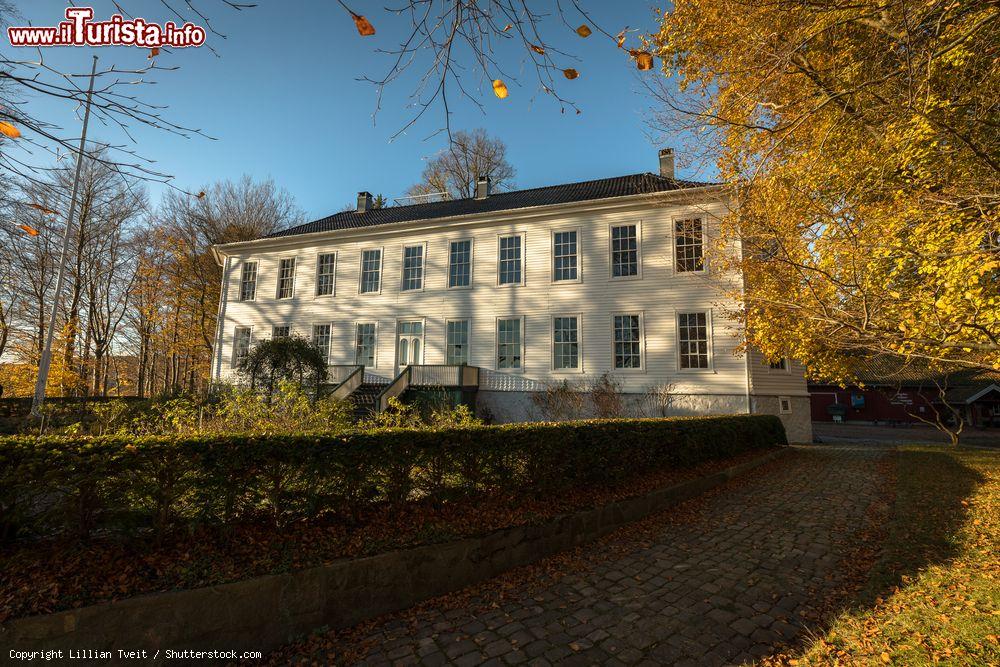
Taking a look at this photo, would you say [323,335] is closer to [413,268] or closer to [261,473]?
[413,268]

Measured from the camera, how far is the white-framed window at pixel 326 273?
2230cm

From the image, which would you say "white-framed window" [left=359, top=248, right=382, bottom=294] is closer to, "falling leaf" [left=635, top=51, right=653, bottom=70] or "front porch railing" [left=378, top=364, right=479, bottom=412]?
"front porch railing" [left=378, top=364, right=479, bottom=412]

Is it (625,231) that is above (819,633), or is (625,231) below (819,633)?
above

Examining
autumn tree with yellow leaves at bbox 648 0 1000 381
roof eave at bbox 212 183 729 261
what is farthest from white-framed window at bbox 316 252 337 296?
autumn tree with yellow leaves at bbox 648 0 1000 381

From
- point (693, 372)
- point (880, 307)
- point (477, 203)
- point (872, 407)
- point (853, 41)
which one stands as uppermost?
point (477, 203)

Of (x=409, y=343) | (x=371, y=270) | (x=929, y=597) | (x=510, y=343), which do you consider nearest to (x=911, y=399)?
(x=510, y=343)

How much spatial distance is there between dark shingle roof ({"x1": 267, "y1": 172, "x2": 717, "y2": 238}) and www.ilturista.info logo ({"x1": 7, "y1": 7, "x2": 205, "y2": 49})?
16382 mm

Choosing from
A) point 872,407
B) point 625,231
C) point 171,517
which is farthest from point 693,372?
point 872,407

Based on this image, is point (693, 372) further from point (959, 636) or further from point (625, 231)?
point (959, 636)

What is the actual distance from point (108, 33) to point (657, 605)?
7.14 m

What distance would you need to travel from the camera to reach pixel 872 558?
5.23 metres

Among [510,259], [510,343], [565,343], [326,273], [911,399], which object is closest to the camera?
[565,343]

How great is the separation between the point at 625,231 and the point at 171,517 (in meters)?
17.5

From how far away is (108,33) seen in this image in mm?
3707
